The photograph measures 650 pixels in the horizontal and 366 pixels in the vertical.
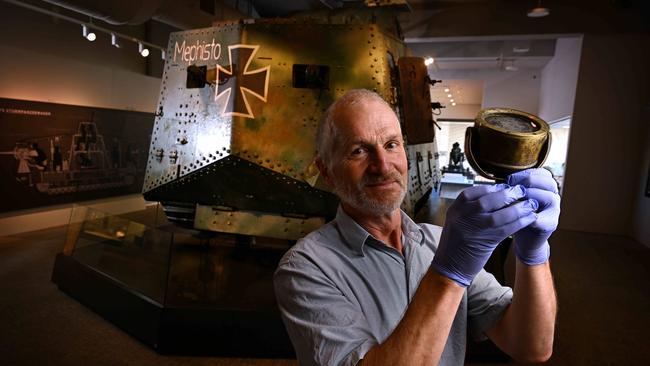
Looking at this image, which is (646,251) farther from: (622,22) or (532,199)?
(532,199)

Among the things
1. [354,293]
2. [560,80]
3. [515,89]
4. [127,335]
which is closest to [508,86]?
[515,89]

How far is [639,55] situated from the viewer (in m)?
8.59

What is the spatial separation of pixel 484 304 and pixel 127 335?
338 cm

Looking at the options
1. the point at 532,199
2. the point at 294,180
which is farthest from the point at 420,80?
the point at 532,199

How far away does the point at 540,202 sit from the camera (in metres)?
1.09

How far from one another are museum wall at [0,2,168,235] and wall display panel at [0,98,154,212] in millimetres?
170

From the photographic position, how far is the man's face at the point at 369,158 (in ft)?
4.26

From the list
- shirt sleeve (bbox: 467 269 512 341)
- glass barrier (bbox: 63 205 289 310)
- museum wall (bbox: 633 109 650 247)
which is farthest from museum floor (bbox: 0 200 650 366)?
shirt sleeve (bbox: 467 269 512 341)

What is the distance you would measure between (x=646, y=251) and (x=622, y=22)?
4.35 meters

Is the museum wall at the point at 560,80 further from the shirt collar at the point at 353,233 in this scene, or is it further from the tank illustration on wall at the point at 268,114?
the shirt collar at the point at 353,233

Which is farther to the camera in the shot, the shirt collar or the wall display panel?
the wall display panel

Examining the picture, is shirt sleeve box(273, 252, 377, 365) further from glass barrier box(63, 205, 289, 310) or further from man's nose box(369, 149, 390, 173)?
glass barrier box(63, 205, 289, 310)

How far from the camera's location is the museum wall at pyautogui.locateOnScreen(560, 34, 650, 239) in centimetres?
866

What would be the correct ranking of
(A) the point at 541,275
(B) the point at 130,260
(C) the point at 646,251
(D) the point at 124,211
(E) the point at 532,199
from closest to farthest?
(E) the point at 532,199 < (A) the point at 541,275 < (B) the point at 130,260 < (C) the point at 646,251 < (D) the point at 124,211
